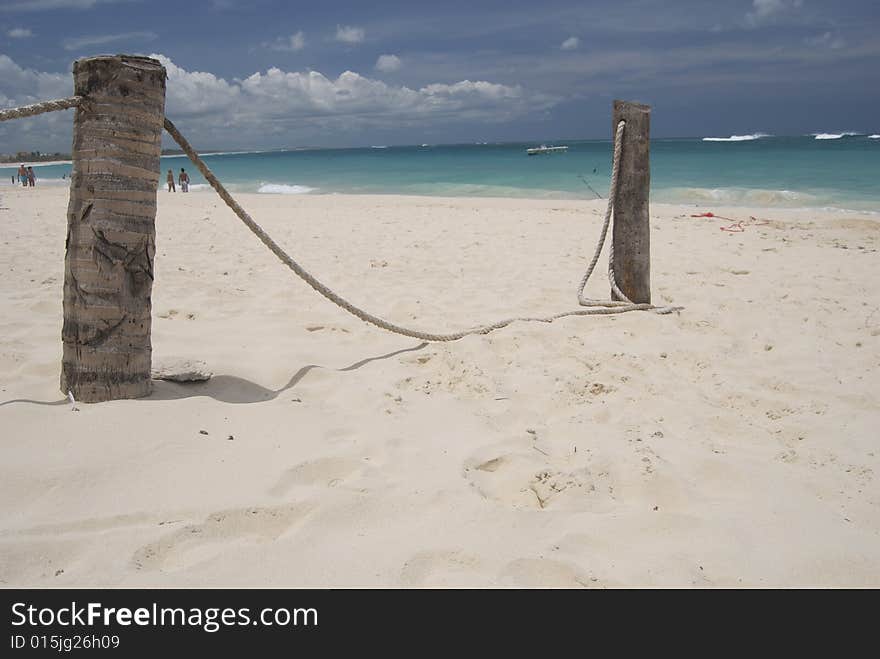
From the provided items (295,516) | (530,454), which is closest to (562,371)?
(530,454)

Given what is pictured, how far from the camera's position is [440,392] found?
110 inches

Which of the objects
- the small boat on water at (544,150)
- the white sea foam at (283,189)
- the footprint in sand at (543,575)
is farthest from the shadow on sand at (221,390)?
the small boat on water at (544,150)

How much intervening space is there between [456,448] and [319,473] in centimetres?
52

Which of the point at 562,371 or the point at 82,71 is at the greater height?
the point at 82,71

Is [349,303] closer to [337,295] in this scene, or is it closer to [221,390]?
[337,295]

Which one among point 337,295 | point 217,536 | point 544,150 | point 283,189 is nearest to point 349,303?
point 337,295

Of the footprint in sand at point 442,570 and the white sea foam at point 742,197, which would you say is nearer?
the footprint in sand at point 442,570

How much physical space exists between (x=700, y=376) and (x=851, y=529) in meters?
1.21

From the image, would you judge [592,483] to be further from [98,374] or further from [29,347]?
[29,347]

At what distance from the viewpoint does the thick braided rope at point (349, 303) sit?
2803mm

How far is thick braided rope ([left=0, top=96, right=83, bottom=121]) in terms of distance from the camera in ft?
6.95

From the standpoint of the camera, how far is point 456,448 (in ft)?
7.36

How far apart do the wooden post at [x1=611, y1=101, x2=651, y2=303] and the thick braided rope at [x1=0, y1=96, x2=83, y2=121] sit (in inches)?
117

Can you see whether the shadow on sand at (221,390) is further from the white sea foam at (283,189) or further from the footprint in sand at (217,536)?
the white sea foam at (283,189)
